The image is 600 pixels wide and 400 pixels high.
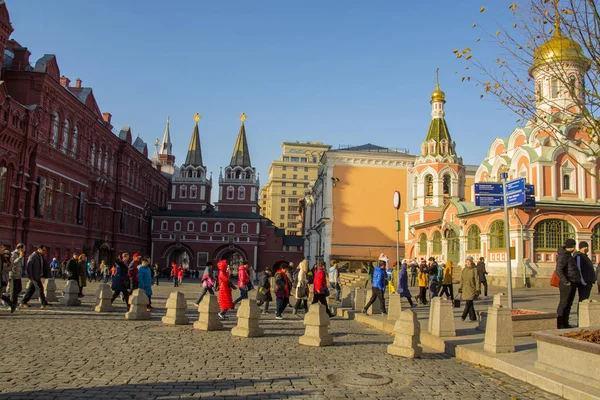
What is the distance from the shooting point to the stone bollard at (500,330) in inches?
356

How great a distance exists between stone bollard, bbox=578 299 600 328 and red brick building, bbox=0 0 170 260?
3265 cm

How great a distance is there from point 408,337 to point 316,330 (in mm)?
1971

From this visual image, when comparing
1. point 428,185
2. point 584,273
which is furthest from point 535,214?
point 584,273

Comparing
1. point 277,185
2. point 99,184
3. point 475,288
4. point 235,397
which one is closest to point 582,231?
point 475,288

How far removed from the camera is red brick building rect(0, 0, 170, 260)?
1318 inches

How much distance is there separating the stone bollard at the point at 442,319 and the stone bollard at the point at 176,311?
6.12 metres

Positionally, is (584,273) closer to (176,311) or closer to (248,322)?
(248,322)

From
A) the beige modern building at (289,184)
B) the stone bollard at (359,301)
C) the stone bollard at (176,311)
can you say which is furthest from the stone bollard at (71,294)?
the beige modern building at (289,184)

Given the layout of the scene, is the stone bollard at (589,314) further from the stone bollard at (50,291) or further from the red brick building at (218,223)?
the red brick building at (218,223)

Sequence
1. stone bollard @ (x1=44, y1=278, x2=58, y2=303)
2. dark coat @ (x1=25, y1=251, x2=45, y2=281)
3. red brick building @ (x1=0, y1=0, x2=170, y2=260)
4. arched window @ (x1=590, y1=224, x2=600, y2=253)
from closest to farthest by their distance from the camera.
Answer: dark coat @ (x1=25, y1=251, x2=45, y2=281), stone bollard @ (x1=44, y1=278, x2=58, y2=303), arched window @ (x1=590, y1=224, x2=600, y2=253), red brick building @ (x1=0, y1=0, x2=170, y2=260)

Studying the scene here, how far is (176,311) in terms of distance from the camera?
13.0 meters

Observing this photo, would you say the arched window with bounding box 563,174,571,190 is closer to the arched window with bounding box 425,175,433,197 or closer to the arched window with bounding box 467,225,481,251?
the arched window with bounding box 467,225,481,251

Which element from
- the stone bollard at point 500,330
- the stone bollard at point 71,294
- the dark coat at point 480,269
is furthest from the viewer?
the dark coat at point 480,269

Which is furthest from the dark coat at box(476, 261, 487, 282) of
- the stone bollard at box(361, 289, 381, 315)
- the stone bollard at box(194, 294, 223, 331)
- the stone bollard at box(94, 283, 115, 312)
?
the stone bollard at box(94, 283, 115, 312)
